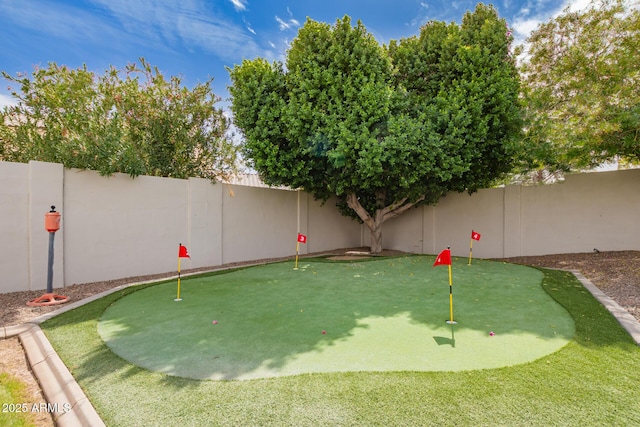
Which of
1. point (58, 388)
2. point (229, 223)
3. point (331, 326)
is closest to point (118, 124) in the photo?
point (229, 223)

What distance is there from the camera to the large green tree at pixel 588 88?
661 cm

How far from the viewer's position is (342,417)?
2.22 meters

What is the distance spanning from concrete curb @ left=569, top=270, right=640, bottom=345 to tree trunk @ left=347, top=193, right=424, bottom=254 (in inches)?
232

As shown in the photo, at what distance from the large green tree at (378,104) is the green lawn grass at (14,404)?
669 cm

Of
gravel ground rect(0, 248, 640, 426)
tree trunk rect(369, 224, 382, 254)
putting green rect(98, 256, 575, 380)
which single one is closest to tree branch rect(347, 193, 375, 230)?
tree trunk rect(369, 224, 382, 254)

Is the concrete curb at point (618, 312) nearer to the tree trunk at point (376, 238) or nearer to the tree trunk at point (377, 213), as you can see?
the tree trunk at point (377, 213)

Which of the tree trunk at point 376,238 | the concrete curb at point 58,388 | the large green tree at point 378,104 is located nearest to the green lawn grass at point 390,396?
the concrete curb at point 58,388

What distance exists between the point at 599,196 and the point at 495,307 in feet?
24.5

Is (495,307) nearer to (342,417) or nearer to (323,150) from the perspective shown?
(342,417)

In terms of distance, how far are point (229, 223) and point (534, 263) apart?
879cm

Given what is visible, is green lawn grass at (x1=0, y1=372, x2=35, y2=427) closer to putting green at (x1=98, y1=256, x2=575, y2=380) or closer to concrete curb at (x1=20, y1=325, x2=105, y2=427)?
concrete curb at (x1=20, y1=325, x2=105, y2=427)

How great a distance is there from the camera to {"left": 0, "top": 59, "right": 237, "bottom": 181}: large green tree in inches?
269

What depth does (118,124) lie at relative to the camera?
24.6 ft

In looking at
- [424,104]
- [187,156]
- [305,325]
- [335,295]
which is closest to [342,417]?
[305,325]
